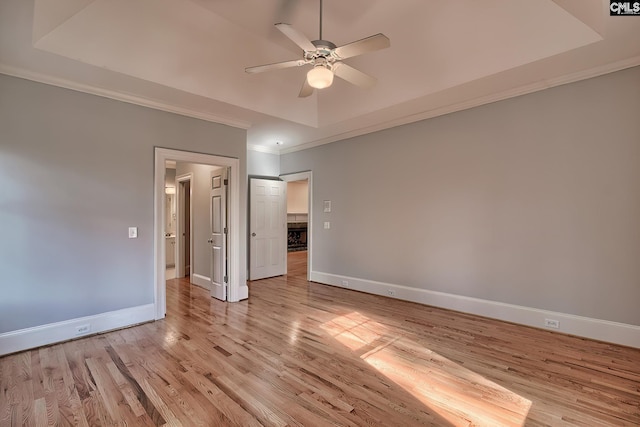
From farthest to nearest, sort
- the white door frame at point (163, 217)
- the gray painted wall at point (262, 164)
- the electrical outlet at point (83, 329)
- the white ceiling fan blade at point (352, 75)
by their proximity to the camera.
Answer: the gray painted wall at point (262, 164) → the white door frame at point (163, 217) → the electrical outlet at point (83, 329) → the white ceiling fan blade at point (352, 75)

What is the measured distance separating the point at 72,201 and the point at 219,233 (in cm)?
205

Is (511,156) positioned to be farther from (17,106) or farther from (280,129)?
(17,106)

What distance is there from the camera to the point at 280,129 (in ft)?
16.9

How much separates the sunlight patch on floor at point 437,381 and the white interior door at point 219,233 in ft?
7.20

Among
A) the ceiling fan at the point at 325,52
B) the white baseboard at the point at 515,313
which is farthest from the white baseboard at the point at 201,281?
the ceiling fan at the point at 325,52

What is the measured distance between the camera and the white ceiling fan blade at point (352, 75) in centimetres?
264

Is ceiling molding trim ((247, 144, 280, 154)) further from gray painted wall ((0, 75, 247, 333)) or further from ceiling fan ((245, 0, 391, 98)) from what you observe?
ceiling fan ((245, 0, 391, 98))

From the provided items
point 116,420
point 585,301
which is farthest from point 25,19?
point 585,301

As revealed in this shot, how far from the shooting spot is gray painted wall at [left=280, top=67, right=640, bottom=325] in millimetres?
3059

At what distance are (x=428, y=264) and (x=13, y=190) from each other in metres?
4.99

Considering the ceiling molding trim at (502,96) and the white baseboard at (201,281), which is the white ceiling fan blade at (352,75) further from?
the white baseboard at (201,281)

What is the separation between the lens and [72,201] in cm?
327

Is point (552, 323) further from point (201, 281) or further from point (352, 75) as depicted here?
point (201, 281)

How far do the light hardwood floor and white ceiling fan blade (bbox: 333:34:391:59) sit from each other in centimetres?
266
